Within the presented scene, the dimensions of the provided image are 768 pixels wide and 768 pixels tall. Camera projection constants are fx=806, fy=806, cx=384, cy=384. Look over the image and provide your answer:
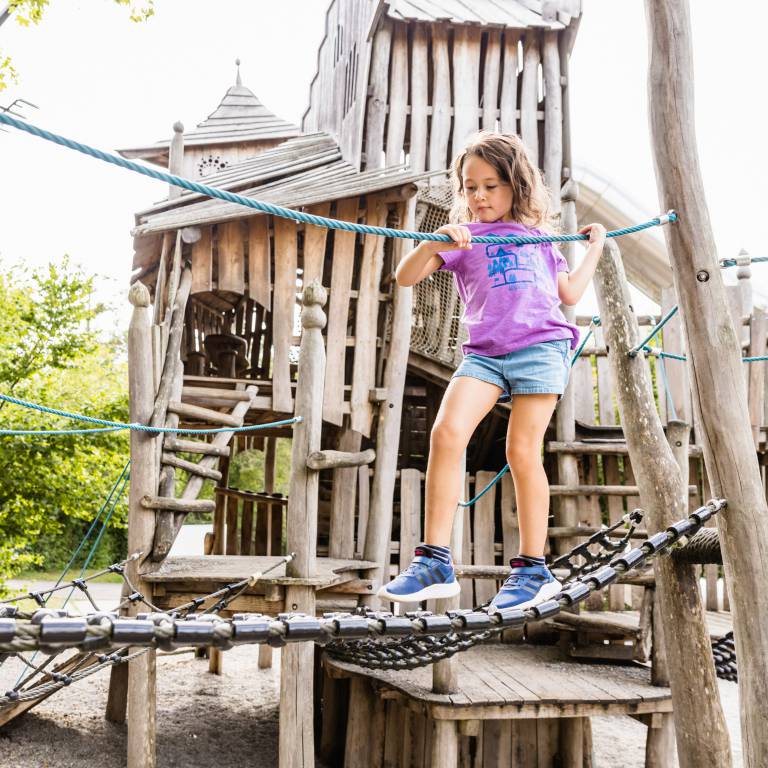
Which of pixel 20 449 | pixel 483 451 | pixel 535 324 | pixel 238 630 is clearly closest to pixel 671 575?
pixel 535 324

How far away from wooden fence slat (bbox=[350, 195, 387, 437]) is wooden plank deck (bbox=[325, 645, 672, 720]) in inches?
84.1

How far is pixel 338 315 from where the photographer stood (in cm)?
727

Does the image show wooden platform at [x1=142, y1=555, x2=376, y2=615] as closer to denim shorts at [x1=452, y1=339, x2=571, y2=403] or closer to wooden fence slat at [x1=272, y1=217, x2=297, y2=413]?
wooden fence slat at [x1=272, y1=217, x2=297, y2=413]

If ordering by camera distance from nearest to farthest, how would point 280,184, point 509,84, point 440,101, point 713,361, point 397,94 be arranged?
point 713,361 < point 280,184 < point 397,94 < point 440,101 < point 509,84

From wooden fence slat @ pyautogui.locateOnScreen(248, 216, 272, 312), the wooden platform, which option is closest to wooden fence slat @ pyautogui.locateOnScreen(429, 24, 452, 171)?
wooden fence slat @ pyautogui.locateOnScreen(248, 216, 272, 312)

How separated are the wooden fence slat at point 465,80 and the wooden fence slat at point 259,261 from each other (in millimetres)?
2805

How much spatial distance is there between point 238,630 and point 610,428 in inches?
270

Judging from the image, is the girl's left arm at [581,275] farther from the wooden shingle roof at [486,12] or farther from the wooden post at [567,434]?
the wooden shingle roof at [486,12]

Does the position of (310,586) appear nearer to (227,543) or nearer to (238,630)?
(238,630)

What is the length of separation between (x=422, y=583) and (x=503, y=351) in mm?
826

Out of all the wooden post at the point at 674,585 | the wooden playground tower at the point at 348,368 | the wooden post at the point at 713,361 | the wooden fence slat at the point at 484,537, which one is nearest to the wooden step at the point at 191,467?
the wooden playground tower at the point at 348,368

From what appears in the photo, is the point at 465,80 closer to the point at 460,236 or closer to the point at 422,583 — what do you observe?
the point at 460,236

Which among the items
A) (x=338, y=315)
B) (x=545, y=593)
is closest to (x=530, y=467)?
(x=545, y=593)

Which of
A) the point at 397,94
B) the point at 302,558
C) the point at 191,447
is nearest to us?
the point at 302,558
